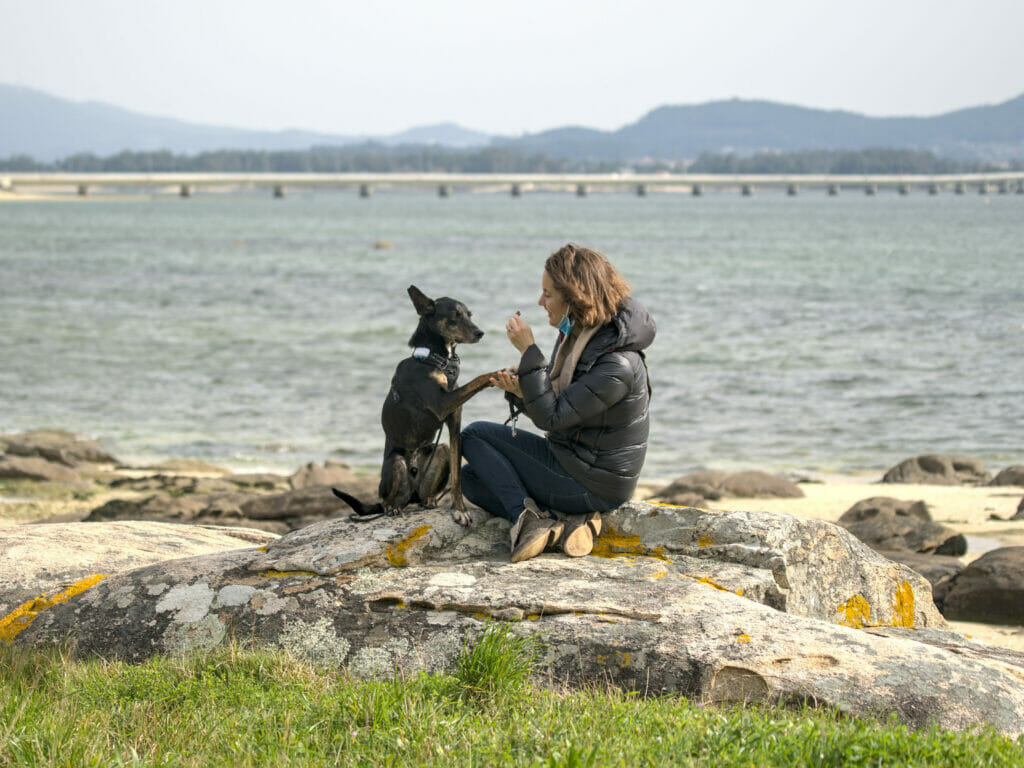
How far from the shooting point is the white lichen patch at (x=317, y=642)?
5758 millimetres

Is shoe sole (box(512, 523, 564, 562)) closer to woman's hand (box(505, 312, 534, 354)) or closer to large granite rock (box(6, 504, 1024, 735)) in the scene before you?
large granite rock (box(6, 504, 1024, 735))

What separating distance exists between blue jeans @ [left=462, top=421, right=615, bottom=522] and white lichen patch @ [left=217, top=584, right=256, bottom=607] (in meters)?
1.48

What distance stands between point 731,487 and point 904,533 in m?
3.12

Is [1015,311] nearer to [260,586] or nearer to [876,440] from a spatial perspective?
[876,440]

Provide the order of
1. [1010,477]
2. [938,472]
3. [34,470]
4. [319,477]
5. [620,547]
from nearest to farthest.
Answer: [620,547] → [319,477] → [1010,477] → [34,470] → [938,472]

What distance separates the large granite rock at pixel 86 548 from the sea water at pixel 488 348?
9.05 m

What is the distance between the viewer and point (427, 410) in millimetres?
6344

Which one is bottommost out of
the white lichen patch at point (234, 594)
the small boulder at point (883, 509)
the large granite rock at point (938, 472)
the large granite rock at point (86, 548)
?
the large granite rock at point (938, 472)

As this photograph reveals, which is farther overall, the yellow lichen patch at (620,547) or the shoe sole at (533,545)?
the yellow lichen patch at (620,547)

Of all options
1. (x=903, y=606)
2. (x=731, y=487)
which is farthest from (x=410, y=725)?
(x=731, y=487)

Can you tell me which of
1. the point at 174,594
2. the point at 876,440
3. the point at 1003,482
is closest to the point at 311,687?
the point at 174,594

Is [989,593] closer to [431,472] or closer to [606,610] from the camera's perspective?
[606,610]

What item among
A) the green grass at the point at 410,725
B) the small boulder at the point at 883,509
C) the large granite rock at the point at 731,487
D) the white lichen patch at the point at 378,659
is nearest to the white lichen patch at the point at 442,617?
the white lichen patch at the point at 378,659

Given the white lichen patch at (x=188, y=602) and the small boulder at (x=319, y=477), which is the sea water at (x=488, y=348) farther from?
the white lichen patch at (x=188, y=602)
